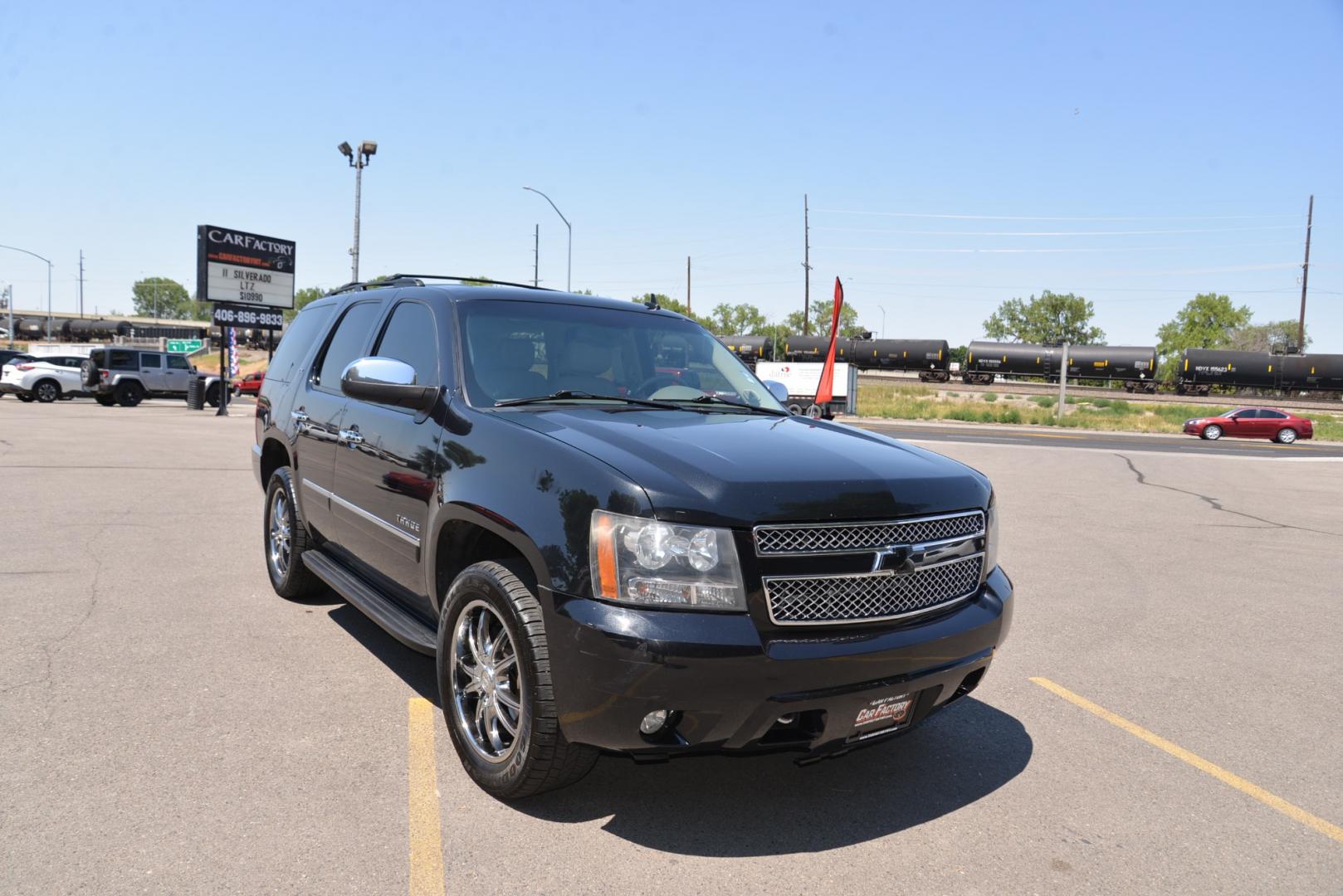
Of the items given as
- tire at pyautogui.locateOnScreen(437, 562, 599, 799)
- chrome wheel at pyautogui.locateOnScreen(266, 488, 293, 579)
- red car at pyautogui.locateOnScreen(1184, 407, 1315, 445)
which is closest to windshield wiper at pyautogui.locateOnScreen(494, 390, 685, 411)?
tire at pyautogui.locateOnScreen(437, 562, 599, 799)

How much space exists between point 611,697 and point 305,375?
145 inches

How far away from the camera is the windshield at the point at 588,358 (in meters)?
3.92

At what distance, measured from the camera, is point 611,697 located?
2.73 meters

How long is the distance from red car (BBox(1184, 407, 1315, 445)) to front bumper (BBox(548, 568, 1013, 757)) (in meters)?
38.5

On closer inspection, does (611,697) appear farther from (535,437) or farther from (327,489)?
(327,489)

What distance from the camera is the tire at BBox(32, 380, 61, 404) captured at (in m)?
30.7

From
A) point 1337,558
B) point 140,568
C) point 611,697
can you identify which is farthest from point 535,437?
point 1337,558

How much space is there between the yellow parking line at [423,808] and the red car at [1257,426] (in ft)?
127

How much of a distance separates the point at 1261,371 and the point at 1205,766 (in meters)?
63.8

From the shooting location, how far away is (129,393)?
30.3m

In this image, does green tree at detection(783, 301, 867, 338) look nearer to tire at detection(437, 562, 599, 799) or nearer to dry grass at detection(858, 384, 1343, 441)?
dry grass at detection(858, 384, 1343, 441)

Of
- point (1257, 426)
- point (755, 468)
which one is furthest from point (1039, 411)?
point (755, 468)

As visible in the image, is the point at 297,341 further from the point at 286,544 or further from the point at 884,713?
the point at 884,713

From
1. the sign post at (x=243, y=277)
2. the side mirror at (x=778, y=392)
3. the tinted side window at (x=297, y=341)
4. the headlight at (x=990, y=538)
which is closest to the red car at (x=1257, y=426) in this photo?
the sign post at (x=243, y=277)
